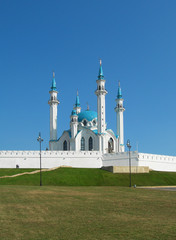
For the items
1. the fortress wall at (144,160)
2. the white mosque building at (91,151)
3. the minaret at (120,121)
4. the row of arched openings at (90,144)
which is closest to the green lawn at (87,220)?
the white mosque building at (91,151)

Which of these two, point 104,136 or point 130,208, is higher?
point 104,136

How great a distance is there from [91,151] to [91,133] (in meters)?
11.8

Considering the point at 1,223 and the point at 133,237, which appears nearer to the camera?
the point at 133,237

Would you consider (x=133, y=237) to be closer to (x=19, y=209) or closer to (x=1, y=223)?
(x=1, y=223)

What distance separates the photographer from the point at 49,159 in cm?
6681

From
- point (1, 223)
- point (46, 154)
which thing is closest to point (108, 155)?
point (46, 154)

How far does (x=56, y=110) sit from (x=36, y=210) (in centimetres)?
6655

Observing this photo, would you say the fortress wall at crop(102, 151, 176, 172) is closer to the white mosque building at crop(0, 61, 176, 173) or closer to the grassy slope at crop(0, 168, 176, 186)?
the white mosque building at crop(0, 61, 176, 173)

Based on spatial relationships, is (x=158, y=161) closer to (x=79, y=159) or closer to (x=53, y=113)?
(x=79, y=159)

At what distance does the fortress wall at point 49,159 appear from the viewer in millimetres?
65062

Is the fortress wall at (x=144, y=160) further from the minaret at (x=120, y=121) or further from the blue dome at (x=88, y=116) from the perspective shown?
the blue dome at (x=88, y=116)

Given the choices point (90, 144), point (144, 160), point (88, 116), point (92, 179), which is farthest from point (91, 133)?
point (92, 179)

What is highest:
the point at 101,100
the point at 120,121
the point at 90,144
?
the point at 101,100

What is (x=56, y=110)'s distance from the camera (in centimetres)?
8194
